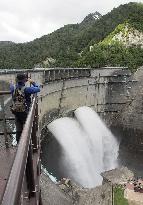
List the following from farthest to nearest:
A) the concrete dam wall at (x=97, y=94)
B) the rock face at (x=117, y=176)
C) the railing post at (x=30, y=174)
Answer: the concrete dam wall at (x=97, y=94)
the rock face at (x=117, y=176)
the railing post at (x=30, y=174)

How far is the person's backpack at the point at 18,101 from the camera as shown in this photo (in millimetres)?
7320

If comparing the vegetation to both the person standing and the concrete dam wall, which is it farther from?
the person standing

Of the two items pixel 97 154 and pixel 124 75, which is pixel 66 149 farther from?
pixel 124 75

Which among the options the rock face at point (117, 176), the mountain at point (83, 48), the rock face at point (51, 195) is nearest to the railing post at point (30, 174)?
the rock face at point (51, 195)

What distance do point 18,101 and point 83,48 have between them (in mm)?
96814

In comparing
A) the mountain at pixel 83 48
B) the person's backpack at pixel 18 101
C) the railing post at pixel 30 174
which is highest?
the mountain at pixel 83 48

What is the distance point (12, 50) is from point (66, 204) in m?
103

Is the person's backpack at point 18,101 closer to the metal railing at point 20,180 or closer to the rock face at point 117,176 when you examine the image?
the metal railing at point 20,180

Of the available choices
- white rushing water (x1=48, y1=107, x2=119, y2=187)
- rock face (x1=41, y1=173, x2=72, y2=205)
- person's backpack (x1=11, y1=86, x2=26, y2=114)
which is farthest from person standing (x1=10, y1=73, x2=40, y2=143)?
white rushing water (x1=48, y1=107, x2=119, y2=187)

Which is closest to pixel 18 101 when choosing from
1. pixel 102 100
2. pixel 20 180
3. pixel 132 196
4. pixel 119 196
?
pixel 20 180

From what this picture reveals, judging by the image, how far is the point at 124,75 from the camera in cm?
4512

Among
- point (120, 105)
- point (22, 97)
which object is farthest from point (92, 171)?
point (22, 97)

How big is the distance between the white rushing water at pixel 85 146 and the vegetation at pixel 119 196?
28.5 feet

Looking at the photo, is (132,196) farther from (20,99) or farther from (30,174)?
(30,174)
